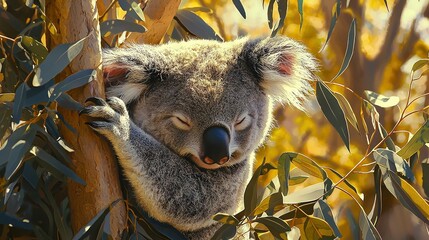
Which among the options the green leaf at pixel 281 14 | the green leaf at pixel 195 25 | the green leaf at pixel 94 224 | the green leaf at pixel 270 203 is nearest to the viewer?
the green leaf at pixel 94 224

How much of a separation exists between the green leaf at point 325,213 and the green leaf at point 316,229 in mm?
22

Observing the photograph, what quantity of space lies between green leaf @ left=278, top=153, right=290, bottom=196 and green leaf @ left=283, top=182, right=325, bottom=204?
0.23 metres

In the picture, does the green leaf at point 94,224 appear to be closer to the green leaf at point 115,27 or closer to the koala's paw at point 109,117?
the koala's paw at point 109,117

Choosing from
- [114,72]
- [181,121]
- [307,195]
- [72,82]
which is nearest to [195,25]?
[114,72]

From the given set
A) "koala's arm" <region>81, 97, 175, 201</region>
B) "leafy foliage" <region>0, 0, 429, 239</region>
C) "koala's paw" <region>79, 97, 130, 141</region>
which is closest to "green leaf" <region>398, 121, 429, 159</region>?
"leafy foliage" <region>0, 0, 429, 239</region>

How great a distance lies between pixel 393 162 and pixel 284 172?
403mm

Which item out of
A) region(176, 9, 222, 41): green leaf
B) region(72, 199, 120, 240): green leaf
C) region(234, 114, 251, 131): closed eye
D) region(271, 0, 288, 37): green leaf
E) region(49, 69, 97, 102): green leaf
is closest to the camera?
region(49, 69, 97, 102): green leaf

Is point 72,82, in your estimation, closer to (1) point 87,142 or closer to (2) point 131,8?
(1) point 87,142

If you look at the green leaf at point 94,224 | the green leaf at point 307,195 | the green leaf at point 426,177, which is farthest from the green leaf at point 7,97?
the green leaf at point 426,177

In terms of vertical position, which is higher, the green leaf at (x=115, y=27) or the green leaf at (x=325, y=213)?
the green leaf at (x=115, y=27)

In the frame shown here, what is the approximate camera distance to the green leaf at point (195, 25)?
10.1ft

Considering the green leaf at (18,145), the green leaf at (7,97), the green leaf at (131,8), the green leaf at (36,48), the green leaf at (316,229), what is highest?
the green leaf at (131,8)

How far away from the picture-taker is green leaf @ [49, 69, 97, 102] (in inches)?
75.3

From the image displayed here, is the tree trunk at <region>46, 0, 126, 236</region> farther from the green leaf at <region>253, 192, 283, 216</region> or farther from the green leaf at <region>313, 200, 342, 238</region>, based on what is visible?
the green leaf at <region>313, 200, 342, 238</region>
